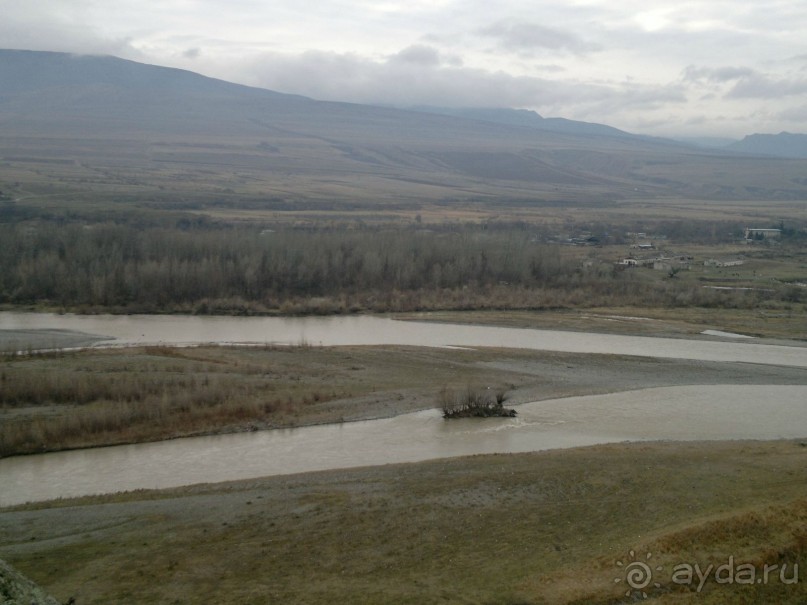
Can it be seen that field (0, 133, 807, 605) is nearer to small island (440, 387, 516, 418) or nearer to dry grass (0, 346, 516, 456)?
dry grass (0, 346, 516, 456)

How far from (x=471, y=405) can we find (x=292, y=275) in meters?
25.3

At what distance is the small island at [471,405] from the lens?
22.2m

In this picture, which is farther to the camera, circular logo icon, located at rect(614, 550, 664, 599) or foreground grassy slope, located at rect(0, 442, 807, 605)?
foreground grassy slope, located at rect(0, 442, 807, 605)

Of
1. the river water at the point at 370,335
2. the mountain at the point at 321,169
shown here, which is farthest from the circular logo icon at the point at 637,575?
the mountain at the point at 321,169

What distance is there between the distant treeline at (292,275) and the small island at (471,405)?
64.5ft

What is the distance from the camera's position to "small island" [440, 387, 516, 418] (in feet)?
72.8

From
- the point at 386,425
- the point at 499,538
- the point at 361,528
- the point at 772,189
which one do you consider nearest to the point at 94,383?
the point at 386,425

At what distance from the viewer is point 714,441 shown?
19.5 meters

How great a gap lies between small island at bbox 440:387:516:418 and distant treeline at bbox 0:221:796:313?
19662mm

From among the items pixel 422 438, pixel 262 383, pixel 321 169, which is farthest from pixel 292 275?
pixel 321 169

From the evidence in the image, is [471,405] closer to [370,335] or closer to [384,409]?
[384,409]

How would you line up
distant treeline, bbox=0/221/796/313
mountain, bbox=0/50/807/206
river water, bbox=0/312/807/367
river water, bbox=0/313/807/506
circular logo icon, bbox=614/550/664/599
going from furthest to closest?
1. mountain, bbox=0/50/807/206
2. distant treeline, bbox=0/221/796/313
3. river water, bbox=0/312/807/367
4. river water, bbox=0/313/807/506
5. circular logo icon, bbox=614/550/664/599

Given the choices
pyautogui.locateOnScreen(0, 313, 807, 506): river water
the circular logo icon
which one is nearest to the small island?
pyautogui.locateOnScreen(0, 313, 807, 506): river water

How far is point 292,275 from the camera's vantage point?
46031mm
